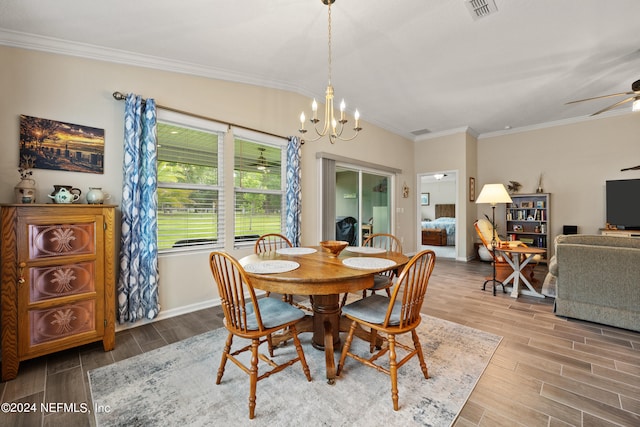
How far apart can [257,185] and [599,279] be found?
3854mm

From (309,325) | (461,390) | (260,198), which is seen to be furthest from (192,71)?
(461,390)

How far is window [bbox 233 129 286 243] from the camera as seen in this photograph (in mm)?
3518

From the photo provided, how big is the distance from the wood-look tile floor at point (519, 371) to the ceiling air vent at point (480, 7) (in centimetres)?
291

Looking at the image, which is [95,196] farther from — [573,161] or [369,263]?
[573,161]

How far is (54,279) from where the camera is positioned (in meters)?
2.01

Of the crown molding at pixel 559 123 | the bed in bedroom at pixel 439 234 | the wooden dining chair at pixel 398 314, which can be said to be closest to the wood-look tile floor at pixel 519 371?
the wooden dining chair at pixel 398 314

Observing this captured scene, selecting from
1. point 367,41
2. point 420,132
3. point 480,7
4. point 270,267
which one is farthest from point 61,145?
point 420,132

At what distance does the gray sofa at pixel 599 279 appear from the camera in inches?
98.6

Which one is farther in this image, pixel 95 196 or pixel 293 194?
pixel 293 194

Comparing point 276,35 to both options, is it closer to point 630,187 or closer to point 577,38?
point 577,38

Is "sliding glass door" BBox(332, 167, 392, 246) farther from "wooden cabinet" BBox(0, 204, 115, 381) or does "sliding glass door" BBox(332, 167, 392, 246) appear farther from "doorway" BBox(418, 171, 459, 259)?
"wooden cabinet" BBox(0, 204, 115, 381)

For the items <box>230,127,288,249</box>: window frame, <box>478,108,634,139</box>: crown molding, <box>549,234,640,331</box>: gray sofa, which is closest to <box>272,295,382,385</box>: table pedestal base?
<box>230,127,288,249</box>: window frame

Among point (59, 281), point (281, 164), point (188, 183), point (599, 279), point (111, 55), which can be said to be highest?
point (111, 55)

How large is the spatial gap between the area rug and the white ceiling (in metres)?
2.71
